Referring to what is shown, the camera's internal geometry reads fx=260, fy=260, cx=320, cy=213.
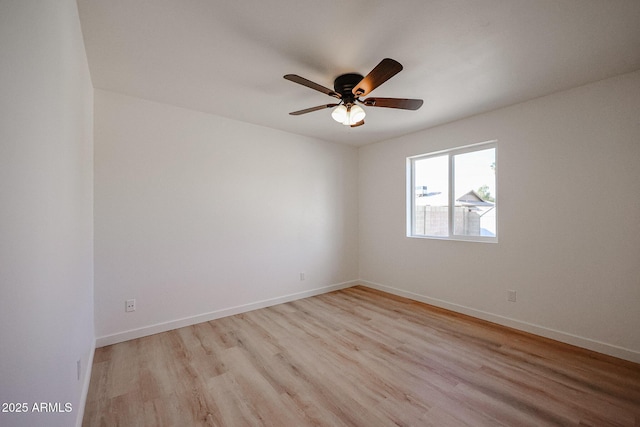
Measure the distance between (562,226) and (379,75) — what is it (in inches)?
95.0

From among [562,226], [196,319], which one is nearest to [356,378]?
[196,319]

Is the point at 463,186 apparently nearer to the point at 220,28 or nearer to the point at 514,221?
the point at 514,221

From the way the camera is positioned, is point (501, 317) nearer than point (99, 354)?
No

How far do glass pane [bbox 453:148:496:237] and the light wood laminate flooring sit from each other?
46.0 inches

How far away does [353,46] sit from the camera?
1.88 meters

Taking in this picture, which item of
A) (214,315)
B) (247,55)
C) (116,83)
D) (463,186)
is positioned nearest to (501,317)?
(463,186)

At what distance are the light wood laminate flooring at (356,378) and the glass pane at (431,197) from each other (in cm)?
136

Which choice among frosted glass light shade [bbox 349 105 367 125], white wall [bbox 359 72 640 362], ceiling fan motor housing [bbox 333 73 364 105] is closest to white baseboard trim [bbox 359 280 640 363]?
white wall [bbox 359 72 640 362]

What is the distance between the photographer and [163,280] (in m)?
2.85

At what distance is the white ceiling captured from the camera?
1.56m

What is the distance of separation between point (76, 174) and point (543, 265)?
407 centimetres

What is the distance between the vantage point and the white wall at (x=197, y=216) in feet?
8.47

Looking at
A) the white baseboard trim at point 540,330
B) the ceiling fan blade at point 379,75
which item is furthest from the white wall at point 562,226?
the ceiling fan blade at point 379,75

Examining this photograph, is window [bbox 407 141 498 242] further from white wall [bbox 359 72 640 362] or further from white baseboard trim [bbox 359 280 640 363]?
white baseboard trim [bbox 359 280 640 363]
